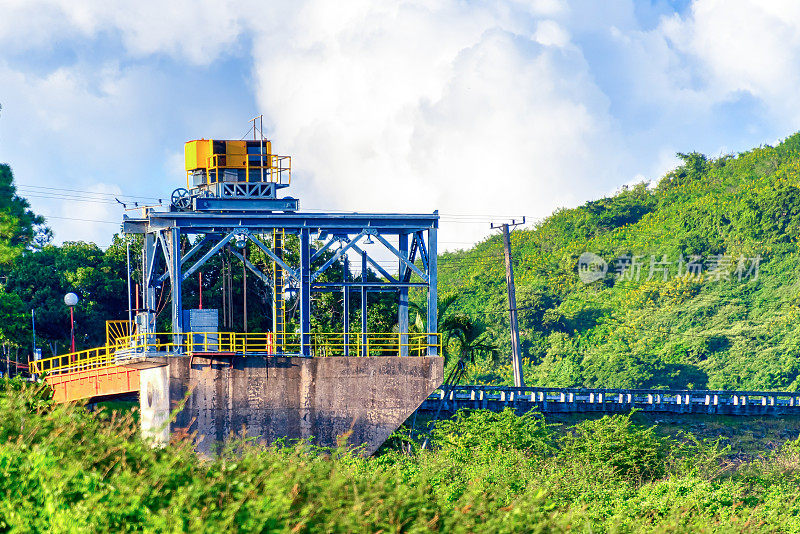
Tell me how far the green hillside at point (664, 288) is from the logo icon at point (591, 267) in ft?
1.22

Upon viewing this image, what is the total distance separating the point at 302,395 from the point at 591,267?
5394 centimetres

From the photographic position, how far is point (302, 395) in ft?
84.2

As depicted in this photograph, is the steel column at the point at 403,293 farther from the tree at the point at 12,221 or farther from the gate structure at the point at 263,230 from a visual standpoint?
the tree at the point at 12,221

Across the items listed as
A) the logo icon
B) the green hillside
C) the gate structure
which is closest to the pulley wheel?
the gate structure

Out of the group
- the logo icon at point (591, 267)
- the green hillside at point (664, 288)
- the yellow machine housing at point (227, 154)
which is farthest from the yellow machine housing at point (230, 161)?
the logo icon at point (591, 267)

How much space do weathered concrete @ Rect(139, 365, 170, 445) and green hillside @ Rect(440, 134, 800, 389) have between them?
3695 cm

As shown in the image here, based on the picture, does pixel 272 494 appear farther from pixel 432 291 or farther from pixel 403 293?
pixel 403 293

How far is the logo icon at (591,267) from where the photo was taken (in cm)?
7606

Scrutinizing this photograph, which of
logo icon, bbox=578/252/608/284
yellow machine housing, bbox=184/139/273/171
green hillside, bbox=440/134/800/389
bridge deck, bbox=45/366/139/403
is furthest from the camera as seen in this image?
logo icon, bbox=578/252/608/284

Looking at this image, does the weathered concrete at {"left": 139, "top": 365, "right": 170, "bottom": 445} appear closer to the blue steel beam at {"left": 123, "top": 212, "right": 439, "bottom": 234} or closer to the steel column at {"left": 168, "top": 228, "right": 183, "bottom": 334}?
the steel column at {"left": 168, "top": 228, "right": 183, "bottom": 334}

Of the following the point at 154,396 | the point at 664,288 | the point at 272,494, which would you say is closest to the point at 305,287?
the point at 154,396

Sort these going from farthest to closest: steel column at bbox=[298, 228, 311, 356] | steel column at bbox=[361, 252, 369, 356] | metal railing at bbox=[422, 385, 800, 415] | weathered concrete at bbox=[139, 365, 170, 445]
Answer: metal railing at bbox=[422, 385, 800, 415]
steel column at bbox=[361, 252, 369, 356]
steel column at bbox=[298, 228, 311, 356]
weathered concrete at bbox=[139, 365, 170, 445]

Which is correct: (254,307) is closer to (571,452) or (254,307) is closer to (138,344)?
(138,344)

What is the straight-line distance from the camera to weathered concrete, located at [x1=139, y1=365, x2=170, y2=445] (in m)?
25.6
